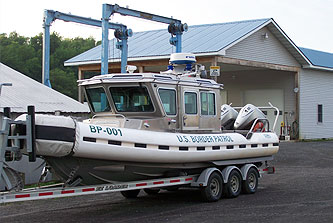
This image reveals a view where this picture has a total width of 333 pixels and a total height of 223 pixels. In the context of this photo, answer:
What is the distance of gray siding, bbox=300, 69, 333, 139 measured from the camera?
33.2 m

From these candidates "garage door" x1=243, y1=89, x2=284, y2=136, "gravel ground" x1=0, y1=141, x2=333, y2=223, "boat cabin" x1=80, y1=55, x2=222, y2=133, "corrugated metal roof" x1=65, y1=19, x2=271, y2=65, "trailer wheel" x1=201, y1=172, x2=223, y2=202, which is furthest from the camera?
"garage door" x1=243, y1=89, x2=284, y2=136

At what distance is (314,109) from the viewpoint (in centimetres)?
3447

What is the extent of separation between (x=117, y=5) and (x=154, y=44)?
1020cm

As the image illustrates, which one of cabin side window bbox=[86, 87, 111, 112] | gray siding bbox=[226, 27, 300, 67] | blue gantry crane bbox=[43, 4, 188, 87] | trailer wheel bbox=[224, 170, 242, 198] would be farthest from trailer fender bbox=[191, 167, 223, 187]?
gray siding bbox=[226, 27, 300, 67]

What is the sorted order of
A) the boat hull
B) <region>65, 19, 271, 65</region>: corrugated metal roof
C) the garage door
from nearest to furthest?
the boat hull → <region>65, 19, 271, 65</region>: corrugated metal roof → the garage door

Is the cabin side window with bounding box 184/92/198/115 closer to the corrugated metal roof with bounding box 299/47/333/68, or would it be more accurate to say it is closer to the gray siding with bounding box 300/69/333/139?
the gray siding with bounding box 300/69/333/139

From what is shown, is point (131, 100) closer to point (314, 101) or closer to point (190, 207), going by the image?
point (190, 207)

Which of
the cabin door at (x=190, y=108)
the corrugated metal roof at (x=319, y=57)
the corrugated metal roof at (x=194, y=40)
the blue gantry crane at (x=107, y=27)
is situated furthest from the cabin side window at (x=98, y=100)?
the corrugated metal roof at (x=319, y=57)

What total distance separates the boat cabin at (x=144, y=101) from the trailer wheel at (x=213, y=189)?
1106mm

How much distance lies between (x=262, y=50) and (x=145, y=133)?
1969 cm

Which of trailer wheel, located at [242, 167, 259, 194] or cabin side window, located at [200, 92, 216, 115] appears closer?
cabin side window, located at [200, 92, 216, 115]

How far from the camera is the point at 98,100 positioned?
11.6 m

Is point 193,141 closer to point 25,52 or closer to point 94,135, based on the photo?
point 94,135

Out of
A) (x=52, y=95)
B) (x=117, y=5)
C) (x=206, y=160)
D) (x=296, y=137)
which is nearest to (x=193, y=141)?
(x=206, y=160)
